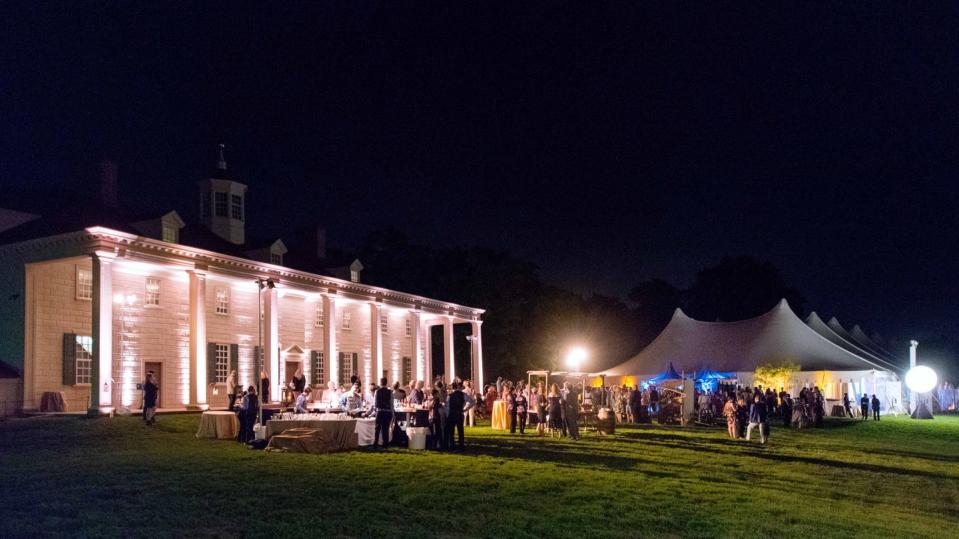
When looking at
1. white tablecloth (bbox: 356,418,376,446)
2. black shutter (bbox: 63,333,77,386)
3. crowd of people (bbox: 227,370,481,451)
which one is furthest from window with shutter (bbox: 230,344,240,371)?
white tablecloth (bbox: 356,418,376,446)

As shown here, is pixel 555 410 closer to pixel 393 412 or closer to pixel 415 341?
pixel 393 412

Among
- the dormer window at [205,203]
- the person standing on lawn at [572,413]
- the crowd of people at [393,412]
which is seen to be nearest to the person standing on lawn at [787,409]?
the person standing on lawn at [572,413]

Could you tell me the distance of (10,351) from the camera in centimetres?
2375

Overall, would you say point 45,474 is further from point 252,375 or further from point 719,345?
point 719,345

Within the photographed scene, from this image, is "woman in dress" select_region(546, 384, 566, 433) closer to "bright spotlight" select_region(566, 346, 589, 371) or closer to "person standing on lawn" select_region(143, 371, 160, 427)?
"bright spotlight" select_region(566, 346, 589, 371)

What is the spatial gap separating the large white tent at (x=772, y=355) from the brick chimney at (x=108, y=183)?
23787mm

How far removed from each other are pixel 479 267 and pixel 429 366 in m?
9.28

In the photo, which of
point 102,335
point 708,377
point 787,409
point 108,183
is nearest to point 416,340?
point 708,377

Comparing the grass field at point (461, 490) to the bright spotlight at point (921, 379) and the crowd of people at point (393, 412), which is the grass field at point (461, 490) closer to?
the crowd of people at point (393, 412)

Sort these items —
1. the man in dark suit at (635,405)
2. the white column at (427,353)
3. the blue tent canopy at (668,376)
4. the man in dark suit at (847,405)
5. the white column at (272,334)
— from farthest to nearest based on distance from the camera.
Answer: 1. the white column at (427,353)
2. the blue tent canopy at (668,376)
3. the man in dark suit at (847,405)
4. the man in dark suit at (635,405)
5. the white column at (272,334)

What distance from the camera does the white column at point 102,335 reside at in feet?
70.7

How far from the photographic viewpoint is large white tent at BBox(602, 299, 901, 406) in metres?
35.9

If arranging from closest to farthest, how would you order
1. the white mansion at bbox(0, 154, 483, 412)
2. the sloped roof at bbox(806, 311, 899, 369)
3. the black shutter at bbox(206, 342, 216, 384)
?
the white mansion at bbox(0, 154, 483, 412)
the black shutter at bbox(206, 342, 216, 384)
the sloped roof at bbox(806, 311, 899, 369)

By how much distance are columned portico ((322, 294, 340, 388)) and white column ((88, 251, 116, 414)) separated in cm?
1173
